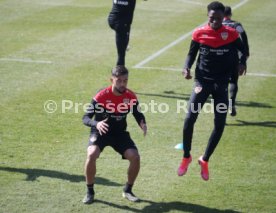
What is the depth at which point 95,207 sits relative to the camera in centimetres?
849

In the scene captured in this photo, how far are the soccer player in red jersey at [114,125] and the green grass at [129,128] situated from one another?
391mm

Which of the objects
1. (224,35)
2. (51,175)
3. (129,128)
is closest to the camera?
(224,35)

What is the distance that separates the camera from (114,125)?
8.81m

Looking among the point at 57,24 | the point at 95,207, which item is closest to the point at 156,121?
the point at 95,207

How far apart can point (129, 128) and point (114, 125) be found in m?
3.17

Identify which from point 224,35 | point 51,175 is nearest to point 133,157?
point 51,175

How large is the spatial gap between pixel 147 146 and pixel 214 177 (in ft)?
5.76

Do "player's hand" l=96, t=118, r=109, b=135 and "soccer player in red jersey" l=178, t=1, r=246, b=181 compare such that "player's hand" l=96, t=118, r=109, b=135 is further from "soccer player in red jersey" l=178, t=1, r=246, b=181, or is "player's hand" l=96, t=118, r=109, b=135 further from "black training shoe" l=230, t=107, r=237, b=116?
"black training shoe" l=230, t=107, r=237, b=116

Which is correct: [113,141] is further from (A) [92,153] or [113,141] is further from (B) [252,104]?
(B) [252,104]

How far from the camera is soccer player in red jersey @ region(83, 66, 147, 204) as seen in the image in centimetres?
857

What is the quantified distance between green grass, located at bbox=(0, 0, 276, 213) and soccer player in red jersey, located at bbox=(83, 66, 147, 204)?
15.4 inches

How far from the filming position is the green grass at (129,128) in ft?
29.2

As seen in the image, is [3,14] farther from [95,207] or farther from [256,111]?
[95,207]

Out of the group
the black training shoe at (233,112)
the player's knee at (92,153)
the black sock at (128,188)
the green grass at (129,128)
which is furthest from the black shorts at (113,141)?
the black training shoe at (233,112)
